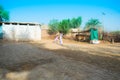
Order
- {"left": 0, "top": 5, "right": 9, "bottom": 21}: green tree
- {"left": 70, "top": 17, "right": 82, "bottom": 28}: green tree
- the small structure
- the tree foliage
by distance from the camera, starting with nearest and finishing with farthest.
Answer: the small structure, {"left": 0, "top": 5, "right": 9, "bottom": 21}: green tree, the tree foliage, {"left": 70, "top": 17, "right": 82, "bottom": 28}: green tree

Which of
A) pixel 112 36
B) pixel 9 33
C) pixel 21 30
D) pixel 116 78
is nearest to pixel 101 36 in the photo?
pixel 112 36

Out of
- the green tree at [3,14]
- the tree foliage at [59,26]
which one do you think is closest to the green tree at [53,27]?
the tree foliage at [59,26]

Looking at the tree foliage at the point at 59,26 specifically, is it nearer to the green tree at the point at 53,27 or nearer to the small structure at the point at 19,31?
the green tree at the point at 53,27

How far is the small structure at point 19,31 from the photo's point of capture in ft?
77.3

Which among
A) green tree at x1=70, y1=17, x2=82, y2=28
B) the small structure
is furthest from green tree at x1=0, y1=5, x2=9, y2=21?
green tree at x1=70, y1=17, x2=82, y2=28

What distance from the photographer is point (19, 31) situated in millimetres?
24172

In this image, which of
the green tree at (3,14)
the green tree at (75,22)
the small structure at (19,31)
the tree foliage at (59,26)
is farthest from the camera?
the green tree at (75,22)

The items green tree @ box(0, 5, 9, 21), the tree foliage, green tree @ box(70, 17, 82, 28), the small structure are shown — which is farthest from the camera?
green tree @ box(70, 17, 82, 28)

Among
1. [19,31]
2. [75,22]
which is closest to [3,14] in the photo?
[19,31]

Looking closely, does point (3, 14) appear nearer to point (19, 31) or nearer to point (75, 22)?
point (19, 31)

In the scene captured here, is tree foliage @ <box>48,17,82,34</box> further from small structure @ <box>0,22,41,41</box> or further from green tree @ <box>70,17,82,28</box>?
small structure @ <box>0,22,41,41</box>

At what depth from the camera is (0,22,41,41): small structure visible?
2355 centimetres

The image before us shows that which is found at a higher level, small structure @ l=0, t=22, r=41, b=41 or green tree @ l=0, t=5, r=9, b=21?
green tree @ l=0, t=5, r=9, b=21

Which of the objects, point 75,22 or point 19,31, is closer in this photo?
point 19,31
